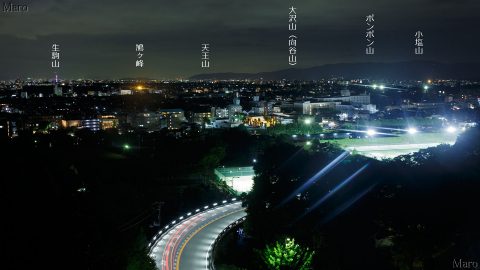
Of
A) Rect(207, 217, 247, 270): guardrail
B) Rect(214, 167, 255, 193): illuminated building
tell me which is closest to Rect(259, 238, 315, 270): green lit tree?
Rect(207, 217, 247, 270): guardrail

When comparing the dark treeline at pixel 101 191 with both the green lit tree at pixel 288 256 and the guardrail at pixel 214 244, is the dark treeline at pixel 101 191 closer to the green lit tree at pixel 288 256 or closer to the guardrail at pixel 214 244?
the guardrail at pixel 214 244

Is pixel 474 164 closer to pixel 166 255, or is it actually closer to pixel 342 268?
pixel 342 268

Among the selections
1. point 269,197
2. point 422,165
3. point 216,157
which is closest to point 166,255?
point 269,197

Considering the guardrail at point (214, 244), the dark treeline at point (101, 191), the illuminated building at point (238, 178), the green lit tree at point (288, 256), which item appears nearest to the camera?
the dark treeline at point (101, 191)

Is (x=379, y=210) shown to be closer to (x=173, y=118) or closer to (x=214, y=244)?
(x=214, y=244)

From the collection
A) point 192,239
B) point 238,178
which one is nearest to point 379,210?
point 192,239

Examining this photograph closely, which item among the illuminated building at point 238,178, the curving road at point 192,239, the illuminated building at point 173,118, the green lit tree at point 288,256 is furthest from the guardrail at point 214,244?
the illuminated building at point 173,118
